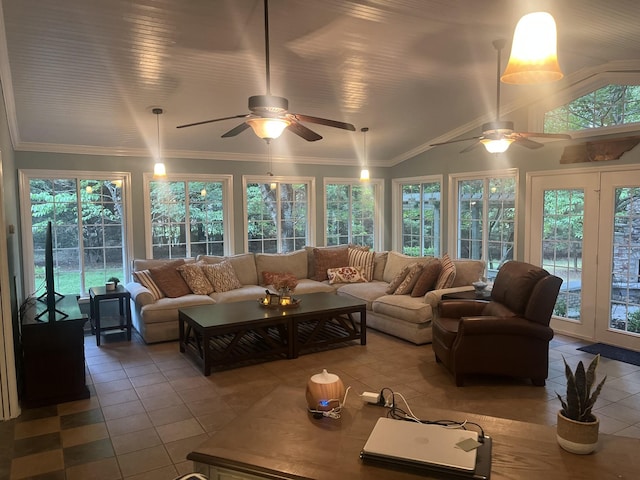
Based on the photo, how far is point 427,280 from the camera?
5.56 m

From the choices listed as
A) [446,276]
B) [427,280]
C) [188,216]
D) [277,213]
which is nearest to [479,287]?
[446,276]

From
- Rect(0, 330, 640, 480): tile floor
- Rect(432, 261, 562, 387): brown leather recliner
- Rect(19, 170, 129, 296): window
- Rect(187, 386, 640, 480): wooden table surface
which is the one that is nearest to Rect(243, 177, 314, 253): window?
Rect(19, 170, 129, 296): window

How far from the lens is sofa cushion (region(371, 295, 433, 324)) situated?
17.1 ft

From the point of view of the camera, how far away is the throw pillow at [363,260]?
22.8 feet

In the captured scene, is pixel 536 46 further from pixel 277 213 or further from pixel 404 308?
pixel 277 213

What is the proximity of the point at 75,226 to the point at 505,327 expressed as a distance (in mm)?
5124

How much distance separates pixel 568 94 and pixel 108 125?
17.3 ft

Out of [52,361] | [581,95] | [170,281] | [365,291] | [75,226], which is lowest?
[52,361]

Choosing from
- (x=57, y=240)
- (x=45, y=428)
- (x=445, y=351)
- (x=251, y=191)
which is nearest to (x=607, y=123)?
(x=445, y=351)

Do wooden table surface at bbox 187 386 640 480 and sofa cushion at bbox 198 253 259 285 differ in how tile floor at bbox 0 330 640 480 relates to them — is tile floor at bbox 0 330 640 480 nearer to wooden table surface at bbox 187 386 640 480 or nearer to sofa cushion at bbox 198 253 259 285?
wooden table surface at bbox 187 386 640 480

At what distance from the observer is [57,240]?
5.88m

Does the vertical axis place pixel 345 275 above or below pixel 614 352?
above

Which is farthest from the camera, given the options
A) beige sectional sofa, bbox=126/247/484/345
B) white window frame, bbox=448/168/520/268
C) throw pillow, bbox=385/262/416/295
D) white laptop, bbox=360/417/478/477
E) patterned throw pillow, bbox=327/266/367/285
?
patterned throw pillow, bbox=327/266/367/285

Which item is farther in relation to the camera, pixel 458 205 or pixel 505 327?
pixel 458 205
